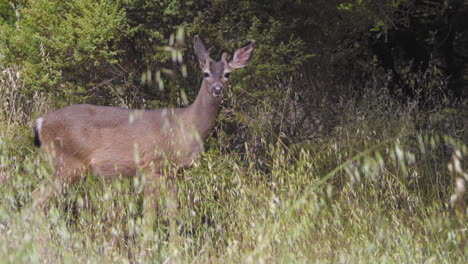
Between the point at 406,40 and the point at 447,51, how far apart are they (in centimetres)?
60

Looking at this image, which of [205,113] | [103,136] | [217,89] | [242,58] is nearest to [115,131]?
[103,136]

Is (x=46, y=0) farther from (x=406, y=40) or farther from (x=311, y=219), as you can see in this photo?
(x=406, y=40)

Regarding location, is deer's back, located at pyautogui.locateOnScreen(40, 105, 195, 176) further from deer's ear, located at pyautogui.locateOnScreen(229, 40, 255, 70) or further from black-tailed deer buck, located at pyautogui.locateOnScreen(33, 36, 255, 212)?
deer's ear, located at pyautogui.locateOnScreen(229, 40, 255, 70)

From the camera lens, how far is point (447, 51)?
9883 millimetres

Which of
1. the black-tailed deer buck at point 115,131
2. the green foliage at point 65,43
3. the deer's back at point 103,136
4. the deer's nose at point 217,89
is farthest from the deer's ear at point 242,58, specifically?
the green foliage at point 65,43

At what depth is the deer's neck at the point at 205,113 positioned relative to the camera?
5.59 metres

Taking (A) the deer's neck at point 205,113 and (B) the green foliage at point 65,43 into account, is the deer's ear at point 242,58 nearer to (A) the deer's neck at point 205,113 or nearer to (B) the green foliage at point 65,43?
(A) the deer's neck at point 205,113

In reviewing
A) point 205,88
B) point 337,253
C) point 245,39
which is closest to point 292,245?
point 337,253

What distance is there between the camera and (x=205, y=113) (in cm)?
560

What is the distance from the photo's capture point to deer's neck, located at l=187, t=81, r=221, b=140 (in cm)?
559

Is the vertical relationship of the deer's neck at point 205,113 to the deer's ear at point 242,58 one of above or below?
below

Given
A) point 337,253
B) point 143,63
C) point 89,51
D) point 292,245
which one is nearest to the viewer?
point 292,245

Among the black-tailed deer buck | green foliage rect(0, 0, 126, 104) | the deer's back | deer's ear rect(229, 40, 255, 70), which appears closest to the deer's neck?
the black-tailed deer buck

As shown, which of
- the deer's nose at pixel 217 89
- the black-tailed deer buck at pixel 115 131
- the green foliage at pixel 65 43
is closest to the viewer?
the deer's nose at pixel 217 89
